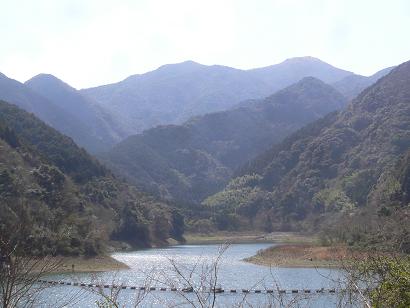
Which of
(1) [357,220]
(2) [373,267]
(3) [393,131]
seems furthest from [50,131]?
(2) [373,267]

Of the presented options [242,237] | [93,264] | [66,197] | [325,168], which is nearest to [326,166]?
[325,168]

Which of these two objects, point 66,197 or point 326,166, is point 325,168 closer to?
point 326,166

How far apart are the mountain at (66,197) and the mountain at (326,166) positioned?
38.8 meters

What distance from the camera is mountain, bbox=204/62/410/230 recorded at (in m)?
140

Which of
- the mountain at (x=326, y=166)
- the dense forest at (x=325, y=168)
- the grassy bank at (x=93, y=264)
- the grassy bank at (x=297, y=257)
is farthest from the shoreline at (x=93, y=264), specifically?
the mountain at (x=326, y=166)

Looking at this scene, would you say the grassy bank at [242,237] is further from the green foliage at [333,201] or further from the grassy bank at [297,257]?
the grassy bank at [297,257]

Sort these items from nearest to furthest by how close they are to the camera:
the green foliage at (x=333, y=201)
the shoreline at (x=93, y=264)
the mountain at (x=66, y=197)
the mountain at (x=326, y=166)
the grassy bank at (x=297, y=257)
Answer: the shoreline at (x=93, y=264)
the grassy bank at (x=297, y=257)
the mountain at (x=66, y=197)
the green foliage at (x=333, y=201)
the mountain at (x=326, y=166)

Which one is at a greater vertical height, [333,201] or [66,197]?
[66,197]

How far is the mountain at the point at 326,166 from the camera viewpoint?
458 feet

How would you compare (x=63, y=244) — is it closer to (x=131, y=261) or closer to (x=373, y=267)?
(x=131, y=261)

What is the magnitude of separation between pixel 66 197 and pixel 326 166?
100 meters

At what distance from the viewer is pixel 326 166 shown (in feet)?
537

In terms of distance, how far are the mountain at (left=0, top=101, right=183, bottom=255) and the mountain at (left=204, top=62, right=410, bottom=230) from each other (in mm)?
38794

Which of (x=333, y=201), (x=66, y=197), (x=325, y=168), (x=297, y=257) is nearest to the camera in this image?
(x=297, y=257)
